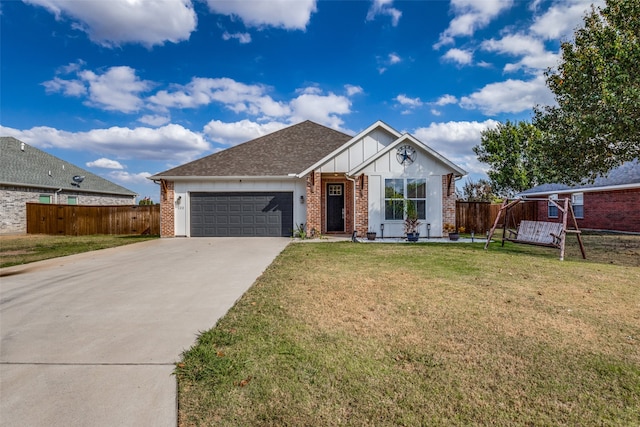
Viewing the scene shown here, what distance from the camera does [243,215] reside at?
49.6 ft

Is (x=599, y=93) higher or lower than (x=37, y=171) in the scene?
higher

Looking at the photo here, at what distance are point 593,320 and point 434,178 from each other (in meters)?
9.86

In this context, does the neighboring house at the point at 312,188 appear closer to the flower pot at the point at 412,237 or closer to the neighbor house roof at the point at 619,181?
the flower pot at the point at 412,237

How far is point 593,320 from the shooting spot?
12.9 ft

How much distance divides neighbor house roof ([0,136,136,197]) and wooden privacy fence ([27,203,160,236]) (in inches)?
155

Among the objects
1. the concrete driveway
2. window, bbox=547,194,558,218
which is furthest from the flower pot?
window, bbox=547,194,558,218

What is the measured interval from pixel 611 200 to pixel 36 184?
35.7m

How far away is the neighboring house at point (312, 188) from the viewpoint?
1326 centimetres

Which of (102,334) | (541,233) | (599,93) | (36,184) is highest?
(599,93)

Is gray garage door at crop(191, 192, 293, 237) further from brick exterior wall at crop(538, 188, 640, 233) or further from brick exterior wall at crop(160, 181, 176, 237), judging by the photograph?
brick exterior wall at crop(538, 188, 640, 233)

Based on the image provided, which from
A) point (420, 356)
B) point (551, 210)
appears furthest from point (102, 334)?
point (551, 210)

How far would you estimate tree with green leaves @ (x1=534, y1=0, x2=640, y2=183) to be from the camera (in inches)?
375

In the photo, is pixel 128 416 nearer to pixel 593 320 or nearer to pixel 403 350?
pixel 403 350

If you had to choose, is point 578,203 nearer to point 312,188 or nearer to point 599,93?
point 599,93
